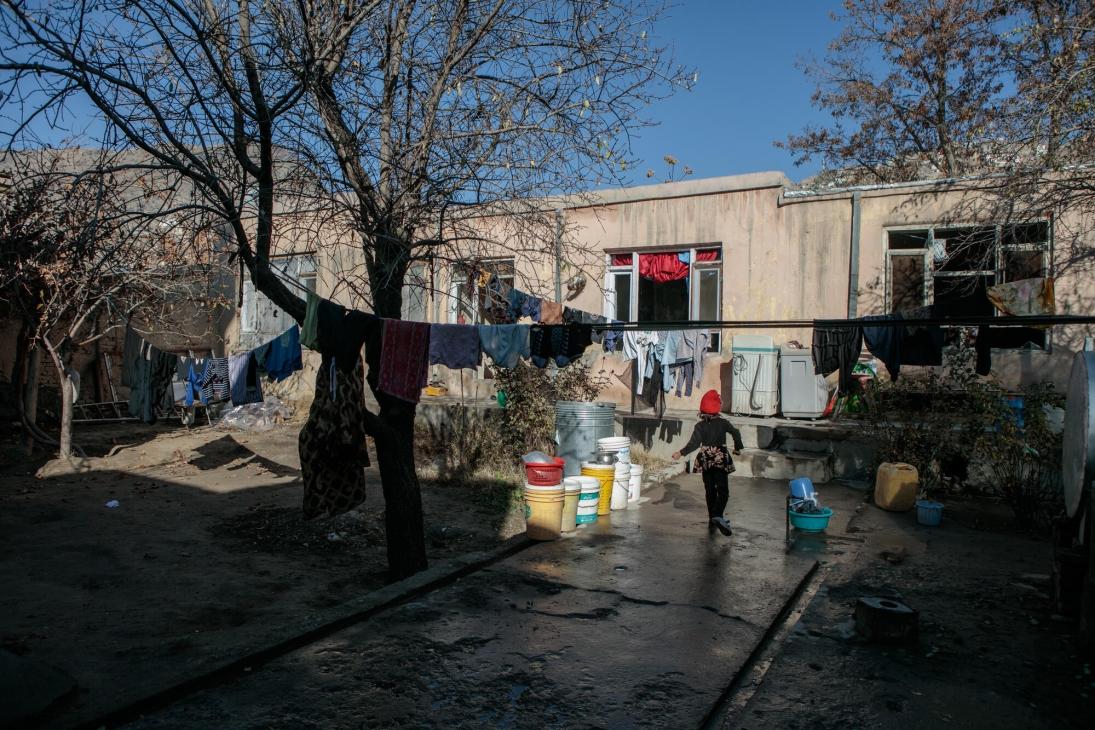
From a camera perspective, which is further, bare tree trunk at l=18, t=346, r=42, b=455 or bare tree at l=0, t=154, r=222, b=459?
bare tree trunk at l=18, t=346, r=42, b=455

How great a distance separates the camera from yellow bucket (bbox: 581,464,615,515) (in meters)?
8.60

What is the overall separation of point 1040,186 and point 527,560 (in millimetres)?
9846

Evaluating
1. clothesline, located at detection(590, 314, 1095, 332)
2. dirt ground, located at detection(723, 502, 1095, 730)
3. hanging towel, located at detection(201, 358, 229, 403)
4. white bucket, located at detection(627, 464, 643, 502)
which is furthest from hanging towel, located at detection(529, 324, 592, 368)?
hanging towel, located at detection(201, 358, 229, 403)

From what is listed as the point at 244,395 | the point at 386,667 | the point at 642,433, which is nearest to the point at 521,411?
the point at 642,433

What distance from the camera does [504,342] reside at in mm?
8008

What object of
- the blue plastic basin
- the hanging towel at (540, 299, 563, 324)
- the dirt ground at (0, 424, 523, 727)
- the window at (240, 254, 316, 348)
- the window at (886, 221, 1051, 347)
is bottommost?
the dirt ground at (0, 424, 523, 727)

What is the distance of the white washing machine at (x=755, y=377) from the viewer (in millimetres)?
12289

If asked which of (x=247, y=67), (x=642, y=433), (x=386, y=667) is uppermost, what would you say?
(x=247, y=67)

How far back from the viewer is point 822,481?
10.9m

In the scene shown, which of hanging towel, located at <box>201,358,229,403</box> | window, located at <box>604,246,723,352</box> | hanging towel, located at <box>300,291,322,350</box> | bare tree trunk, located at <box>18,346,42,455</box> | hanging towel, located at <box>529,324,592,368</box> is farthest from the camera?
window, located at <box>604,246,723,352</box>

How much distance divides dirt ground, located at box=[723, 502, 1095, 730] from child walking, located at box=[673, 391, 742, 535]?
158 cm

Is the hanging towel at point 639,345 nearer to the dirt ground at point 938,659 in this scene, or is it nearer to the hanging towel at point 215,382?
the dirt ground at point 938,659

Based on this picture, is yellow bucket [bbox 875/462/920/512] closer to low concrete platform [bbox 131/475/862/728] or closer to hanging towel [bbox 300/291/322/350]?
low concrete platform [bbox 131/475/862/728]

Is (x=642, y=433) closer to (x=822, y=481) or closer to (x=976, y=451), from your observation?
(x=822, y=481)
